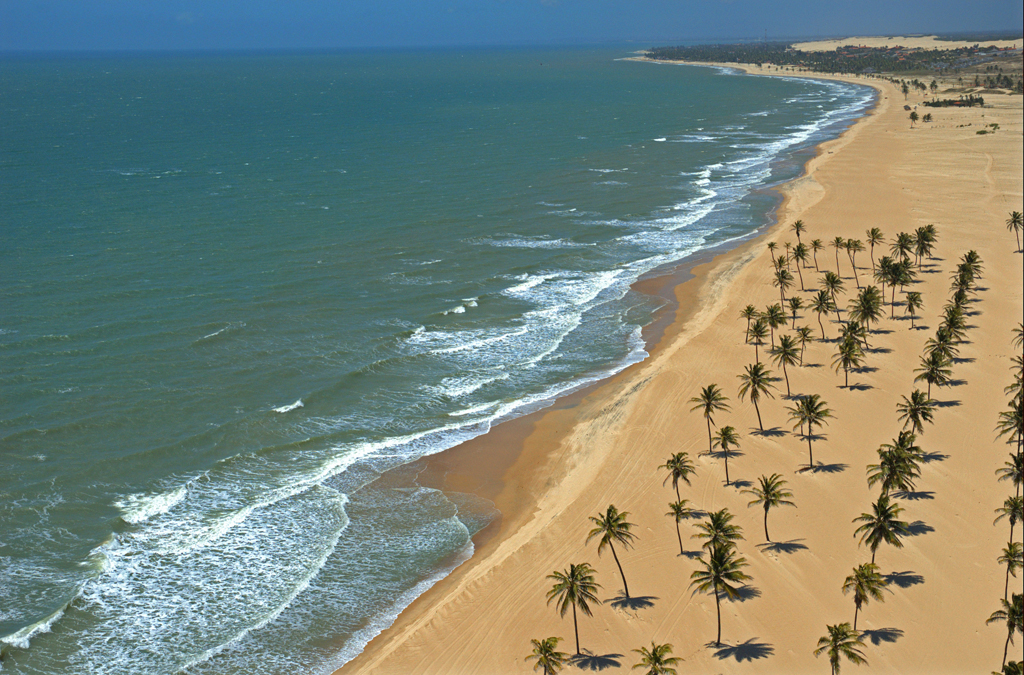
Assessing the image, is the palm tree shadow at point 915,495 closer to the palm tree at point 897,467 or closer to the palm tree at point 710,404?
the palm tree at point 897,467

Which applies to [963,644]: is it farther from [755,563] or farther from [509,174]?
[509,174]

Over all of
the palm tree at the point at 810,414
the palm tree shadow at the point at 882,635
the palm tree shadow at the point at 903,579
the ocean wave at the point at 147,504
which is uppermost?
the palm tree at the point at 810,414

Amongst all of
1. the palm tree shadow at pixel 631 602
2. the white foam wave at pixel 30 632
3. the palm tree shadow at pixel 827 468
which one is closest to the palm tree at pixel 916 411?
the palm tree shadow at pixel 827 468

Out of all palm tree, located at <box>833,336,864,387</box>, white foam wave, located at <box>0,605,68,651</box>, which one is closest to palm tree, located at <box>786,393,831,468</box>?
palm tree, located at <box>833,336,864,387</box>

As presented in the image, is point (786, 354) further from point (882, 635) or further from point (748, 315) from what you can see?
point (882, 635)

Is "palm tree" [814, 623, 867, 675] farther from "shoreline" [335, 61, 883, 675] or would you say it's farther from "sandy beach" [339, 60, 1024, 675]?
"shoreline" [335, 61, 883, 675]

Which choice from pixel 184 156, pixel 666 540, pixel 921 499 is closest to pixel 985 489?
pixel 921 499

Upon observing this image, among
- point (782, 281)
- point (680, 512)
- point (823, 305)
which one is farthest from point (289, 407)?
point (782, 281)
